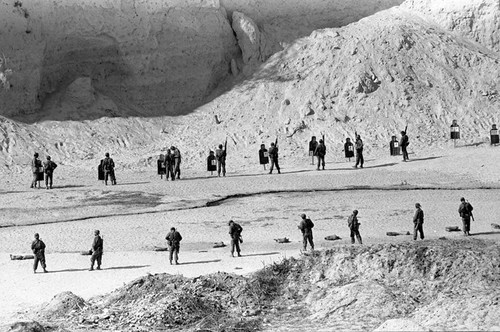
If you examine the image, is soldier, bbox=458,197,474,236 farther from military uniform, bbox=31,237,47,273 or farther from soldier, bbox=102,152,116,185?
soldier, bbox=102,152,116,185

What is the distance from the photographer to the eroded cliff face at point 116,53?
45.1 metres

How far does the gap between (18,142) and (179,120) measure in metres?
7.18

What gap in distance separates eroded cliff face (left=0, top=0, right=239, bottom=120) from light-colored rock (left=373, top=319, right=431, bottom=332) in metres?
28.2

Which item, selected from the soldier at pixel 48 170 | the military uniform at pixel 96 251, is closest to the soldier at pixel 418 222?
the military uniform at pixel 96 251

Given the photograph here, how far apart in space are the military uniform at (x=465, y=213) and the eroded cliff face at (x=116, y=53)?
20193 mm

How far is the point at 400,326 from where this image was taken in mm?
18641

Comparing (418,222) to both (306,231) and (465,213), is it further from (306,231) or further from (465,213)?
(306,231)

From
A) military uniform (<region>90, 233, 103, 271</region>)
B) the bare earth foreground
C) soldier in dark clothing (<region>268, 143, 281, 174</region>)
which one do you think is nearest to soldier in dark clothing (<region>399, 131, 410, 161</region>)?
the bare earth foreground

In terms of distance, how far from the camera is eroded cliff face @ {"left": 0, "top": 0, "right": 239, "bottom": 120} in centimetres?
4506

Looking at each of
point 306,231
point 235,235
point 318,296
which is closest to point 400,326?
point 318,296

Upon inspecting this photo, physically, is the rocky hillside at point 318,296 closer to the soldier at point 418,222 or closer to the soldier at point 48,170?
the soldier at point 418,222

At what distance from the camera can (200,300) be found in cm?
2198

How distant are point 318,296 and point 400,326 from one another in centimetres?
371

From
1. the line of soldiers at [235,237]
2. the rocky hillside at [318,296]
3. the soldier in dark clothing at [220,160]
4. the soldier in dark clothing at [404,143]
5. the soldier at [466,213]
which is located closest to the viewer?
the rocky hillside at [318,296]
